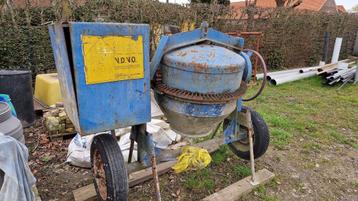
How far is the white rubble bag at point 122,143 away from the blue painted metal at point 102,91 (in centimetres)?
102

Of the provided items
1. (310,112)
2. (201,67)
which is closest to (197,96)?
(201,67)

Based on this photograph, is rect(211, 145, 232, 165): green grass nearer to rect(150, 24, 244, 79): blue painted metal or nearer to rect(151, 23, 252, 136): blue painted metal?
rect(151, 23, 252, 136): blue painted metal

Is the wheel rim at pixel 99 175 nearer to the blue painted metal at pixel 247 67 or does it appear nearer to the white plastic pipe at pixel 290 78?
the blue painted metal at pixel 247 67

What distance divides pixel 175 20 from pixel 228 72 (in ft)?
15.5

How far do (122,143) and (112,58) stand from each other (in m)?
1.47

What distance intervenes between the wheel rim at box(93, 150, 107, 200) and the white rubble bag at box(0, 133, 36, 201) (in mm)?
451

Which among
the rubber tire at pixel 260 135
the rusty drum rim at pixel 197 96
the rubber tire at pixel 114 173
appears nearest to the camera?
the rubber tire at pixel 114 173

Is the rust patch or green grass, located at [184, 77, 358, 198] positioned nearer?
the rust patch

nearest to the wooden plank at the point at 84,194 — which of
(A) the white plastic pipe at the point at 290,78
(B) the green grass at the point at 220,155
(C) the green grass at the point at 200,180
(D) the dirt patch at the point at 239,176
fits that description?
(D) the dirt patch at the point at 239,176

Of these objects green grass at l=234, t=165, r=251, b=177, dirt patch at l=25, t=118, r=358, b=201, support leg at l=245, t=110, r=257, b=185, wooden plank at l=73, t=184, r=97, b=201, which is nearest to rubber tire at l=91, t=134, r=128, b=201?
wooden plank at l=73, t=184, r=97, b=201

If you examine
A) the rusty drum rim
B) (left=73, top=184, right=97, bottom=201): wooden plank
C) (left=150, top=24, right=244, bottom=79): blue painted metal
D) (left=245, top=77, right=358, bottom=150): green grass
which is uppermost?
(left=150, top=24, right=244, bottom=79): blue painted metal

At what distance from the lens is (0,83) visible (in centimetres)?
328

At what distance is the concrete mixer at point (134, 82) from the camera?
1.48m

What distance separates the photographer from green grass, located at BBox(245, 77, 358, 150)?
3.50 m
